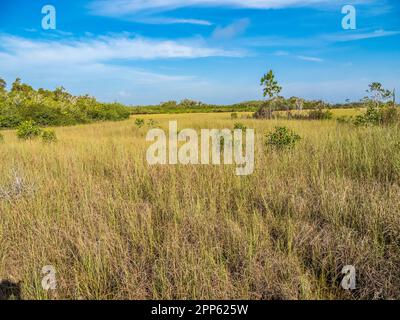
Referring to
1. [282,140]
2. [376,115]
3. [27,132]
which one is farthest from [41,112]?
[376,115]

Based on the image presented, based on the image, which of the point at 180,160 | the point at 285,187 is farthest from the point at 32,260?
the point at 180,160

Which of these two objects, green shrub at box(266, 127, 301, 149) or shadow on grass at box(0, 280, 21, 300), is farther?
green shrub at box(266, 127, 301, 149)

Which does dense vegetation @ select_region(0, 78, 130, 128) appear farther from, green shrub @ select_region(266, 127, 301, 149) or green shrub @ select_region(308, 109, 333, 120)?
green shrub @ select_region(308, 109, 333, 120)

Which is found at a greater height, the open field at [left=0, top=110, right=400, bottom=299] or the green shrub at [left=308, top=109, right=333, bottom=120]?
the green shrub at [left=308, top=109, right=333, bottom=120]

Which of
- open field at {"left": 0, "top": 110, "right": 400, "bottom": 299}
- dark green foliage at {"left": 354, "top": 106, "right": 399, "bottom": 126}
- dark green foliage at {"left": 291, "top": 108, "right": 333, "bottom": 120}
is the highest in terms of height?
dark green foliage at {"left": 291, "top": 108, "right": 333, "bottom": 120}

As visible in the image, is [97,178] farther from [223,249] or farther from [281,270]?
[281,270]

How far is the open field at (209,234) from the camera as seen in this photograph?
86.9 inches

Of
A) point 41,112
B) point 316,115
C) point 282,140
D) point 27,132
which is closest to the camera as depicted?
point 282,140

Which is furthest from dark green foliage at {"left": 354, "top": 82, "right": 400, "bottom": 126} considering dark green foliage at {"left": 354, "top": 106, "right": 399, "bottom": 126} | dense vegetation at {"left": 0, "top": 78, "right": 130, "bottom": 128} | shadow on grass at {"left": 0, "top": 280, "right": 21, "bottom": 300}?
dense vegetation at {"left": 0, "top": 78, "right": 130, "bottom": 128}

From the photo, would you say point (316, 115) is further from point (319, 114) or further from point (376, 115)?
point (376, 115)

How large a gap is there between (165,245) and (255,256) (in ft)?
2.72

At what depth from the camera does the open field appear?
2.21 metres

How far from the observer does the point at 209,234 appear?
9.41 feet

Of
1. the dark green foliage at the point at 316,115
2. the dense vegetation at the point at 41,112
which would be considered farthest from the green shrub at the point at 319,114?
the dense vegetation at the point at 41,112
